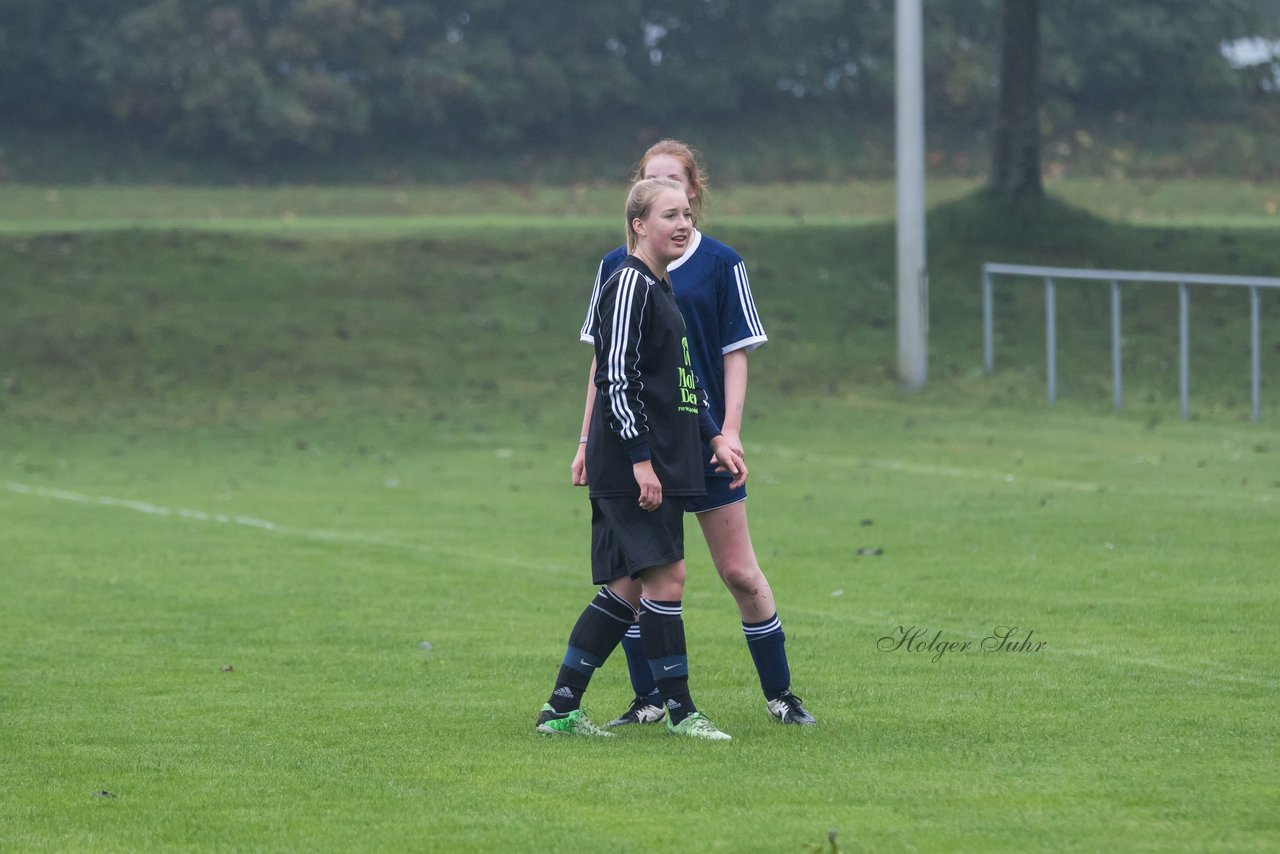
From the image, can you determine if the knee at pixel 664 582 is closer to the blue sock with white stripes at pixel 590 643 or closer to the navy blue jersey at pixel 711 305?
the blue sock with white stripes at pixel 590 643

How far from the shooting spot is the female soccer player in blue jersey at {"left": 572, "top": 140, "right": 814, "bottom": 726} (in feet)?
22.8

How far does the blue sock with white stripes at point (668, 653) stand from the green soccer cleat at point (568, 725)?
0.27 meters

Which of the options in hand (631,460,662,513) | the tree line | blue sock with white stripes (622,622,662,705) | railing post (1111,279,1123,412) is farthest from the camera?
the tree line

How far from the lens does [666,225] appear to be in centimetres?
665

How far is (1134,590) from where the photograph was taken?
32.9 feet

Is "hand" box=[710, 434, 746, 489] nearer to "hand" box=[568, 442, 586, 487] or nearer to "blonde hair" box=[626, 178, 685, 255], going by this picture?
"hand" box=[568, 442, 586, 487]

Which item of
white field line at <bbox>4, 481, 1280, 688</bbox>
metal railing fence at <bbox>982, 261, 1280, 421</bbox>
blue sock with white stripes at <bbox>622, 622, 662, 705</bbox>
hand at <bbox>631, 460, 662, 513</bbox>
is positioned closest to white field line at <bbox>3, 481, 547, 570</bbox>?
white field line at <bbox>4, 481, 1280, 688</bbox>

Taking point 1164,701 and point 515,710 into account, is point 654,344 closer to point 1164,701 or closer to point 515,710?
point 515,710

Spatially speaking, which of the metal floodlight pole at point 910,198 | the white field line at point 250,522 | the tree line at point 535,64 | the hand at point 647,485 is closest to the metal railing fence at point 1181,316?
the metal floodlight pole at point 910,198

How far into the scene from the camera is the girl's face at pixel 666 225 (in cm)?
665

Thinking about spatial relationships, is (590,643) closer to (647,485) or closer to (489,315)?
(647,485)

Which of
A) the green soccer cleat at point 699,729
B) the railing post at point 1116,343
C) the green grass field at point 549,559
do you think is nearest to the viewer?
the green grass field at point 549,559
